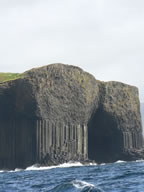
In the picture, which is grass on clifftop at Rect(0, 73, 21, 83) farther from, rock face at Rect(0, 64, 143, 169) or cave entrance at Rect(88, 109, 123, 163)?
cave entrance at Rect(88, 109, 123, 163)

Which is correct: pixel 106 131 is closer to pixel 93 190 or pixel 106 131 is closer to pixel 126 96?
pixel 126 96

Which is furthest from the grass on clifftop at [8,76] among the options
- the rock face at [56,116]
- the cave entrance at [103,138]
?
the cave entrance at [103,138]

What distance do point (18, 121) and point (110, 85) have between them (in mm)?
21640

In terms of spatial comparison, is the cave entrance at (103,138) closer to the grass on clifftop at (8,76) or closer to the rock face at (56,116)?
the rock face at (56,116)

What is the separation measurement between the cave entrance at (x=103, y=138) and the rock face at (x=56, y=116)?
18cm

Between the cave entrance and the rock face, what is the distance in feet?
0.60

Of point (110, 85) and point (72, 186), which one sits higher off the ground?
point (110, 85)

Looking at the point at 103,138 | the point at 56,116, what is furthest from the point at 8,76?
the point at 103,138

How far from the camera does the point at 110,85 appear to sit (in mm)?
107812

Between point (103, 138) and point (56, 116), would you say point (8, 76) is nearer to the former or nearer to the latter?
point (56, 116)

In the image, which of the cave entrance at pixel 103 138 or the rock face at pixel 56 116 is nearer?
the rock face at pixel 56 116

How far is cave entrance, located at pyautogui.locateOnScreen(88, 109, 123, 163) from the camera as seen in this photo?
10656 centimetres

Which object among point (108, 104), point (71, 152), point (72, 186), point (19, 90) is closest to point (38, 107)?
point (19, 90)

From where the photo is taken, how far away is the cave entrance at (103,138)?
106562 mm
